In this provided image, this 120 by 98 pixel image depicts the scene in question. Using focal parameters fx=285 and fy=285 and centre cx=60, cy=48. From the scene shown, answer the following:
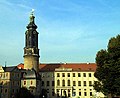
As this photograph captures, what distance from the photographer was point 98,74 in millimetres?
56406

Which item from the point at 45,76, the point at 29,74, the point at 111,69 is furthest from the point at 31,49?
the point at 111,69

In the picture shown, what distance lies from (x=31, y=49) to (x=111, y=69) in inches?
1942

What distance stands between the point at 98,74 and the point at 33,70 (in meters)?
42.0

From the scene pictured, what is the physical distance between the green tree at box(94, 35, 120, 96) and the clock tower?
1773 inches

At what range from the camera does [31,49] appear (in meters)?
98.1

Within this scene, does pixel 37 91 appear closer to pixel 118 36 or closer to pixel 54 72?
pixel 54 72

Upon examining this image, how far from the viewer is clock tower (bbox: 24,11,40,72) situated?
322ft

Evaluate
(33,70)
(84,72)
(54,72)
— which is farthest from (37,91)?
(84,72)

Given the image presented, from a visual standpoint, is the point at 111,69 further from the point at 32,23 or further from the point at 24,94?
the point at 32,23

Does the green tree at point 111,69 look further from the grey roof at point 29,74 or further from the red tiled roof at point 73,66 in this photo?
the red tiled roof at point 73,66

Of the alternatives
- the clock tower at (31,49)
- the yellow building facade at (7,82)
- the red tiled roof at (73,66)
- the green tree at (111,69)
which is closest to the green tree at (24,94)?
the yellow building facade at (7,82)

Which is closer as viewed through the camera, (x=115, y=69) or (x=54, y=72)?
(x=115, y=69)

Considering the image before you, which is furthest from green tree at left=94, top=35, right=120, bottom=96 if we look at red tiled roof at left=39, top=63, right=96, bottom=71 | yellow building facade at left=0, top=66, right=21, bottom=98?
red tiled roof at left=39, top=63, right=96, bottom=71

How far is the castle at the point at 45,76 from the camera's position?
92.4 metres
